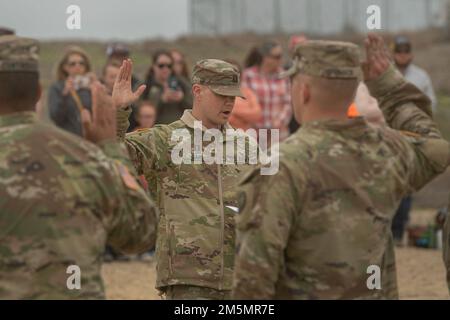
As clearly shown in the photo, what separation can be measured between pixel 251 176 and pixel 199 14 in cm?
2627

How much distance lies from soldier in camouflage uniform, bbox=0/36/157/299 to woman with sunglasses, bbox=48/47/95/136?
880 cm

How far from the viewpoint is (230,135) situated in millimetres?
8570

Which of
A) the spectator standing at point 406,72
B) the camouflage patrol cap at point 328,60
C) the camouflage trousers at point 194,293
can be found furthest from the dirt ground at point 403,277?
the camouflage patrol cap at point 328,60

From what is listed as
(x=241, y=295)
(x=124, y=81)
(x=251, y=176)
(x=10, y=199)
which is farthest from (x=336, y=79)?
Result: (x=124, y=81)

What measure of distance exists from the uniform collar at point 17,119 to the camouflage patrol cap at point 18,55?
200 millimetres

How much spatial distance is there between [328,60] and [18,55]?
147cm

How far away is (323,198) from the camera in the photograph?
6.00m

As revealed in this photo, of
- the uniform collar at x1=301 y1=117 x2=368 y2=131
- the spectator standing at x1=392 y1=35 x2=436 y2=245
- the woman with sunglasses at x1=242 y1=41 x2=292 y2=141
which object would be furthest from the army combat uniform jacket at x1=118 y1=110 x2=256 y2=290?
the spectator standing at x1=392 y1=35 x2=436 y2=245

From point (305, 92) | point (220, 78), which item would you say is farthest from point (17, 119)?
point (220, 78)

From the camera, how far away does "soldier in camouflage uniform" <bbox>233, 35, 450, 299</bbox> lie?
19.3 ft

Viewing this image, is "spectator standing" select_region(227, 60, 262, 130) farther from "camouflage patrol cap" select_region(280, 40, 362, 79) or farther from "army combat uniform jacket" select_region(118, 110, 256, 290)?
"camouflage patrol cap" select_region(280, 40, 362, 79)

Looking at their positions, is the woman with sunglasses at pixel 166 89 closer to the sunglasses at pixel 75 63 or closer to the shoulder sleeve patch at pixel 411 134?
the sunglasses at pixel 75 63

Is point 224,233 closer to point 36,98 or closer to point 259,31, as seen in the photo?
point 36,98

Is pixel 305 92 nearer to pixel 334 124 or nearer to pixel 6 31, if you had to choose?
pixel 334 124
